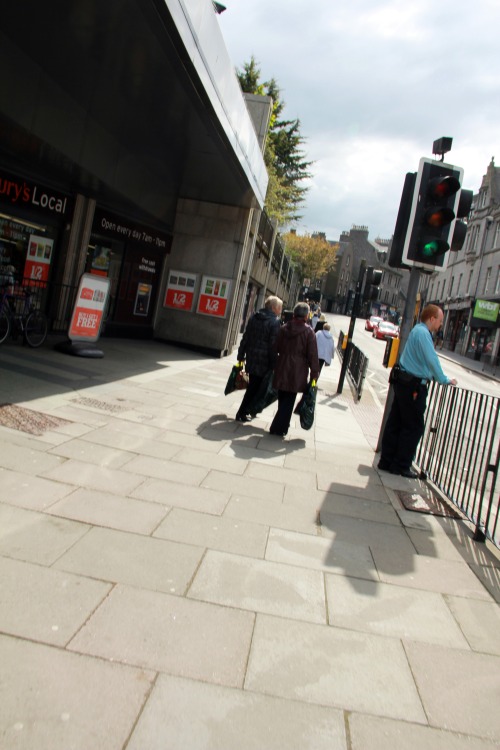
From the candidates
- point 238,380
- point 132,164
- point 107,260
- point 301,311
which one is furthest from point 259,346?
point 107,260

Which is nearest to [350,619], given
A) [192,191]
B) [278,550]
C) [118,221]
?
[278,550]

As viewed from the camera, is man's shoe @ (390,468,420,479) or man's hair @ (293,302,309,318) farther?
man's hair @ (293,302,309,318)

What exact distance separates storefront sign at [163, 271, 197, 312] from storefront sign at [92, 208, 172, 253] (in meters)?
0.79

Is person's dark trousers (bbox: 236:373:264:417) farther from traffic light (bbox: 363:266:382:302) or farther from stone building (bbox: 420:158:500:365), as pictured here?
stone building (bbox: 420:158:500:365)

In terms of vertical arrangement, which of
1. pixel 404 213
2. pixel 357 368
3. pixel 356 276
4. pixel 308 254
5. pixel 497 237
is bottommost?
pixel 357 368

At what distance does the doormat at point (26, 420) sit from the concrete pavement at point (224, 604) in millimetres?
32

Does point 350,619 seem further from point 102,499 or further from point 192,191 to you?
point 192,191

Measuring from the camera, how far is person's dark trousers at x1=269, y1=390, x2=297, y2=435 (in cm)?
708

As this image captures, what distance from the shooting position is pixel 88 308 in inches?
396

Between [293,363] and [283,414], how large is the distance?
2.16 ft

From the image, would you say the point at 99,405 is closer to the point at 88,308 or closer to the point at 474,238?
the point at 88,308

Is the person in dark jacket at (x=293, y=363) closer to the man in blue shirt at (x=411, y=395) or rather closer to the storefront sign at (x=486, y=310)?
the man in blue shirt at (x=411, y=395)

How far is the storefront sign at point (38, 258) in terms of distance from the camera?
38.0ft

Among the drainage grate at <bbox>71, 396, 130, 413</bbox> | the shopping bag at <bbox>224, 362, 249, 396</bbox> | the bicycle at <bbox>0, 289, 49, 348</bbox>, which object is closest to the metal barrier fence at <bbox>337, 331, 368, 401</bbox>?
the shopping bag at <bbox>224, 362, 249, 396</bbox>
